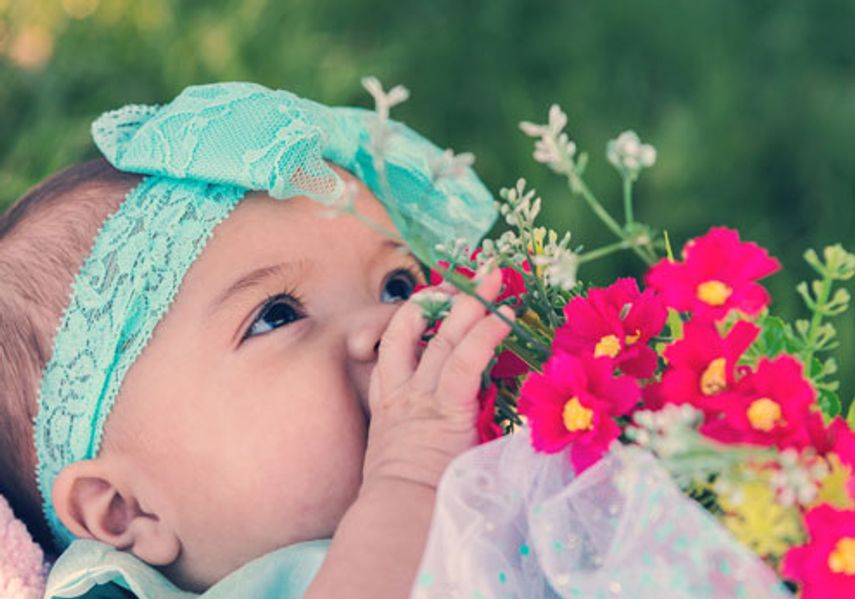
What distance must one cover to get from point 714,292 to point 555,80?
173 cm

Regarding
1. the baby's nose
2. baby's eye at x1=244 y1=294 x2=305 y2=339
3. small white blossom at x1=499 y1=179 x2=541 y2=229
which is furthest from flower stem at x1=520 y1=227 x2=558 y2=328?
baby's eye at x1=244 y1=294 x2=305 y2=339

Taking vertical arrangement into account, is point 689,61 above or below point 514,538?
below

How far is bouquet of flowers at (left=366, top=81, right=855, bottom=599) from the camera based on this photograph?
0.75m

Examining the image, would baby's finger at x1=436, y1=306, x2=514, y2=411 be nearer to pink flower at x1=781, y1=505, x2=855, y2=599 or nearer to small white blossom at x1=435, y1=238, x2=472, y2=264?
small white blossom at x1=435, y1=238, x2=472, y2=264

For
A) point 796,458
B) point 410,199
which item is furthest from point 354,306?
point 796,458

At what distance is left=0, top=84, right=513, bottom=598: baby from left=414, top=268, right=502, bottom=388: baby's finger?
0.06 meters

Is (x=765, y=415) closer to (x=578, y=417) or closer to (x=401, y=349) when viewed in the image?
(x=578, y=417)

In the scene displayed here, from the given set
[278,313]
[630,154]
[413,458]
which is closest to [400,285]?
[278,313]

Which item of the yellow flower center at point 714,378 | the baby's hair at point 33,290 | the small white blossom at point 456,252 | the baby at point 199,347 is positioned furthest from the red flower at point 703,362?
the baby's hair at point 33,290

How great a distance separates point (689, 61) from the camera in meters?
2.44

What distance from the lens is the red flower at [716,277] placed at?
78cm

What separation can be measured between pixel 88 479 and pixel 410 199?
482 millimetres

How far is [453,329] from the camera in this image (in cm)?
100

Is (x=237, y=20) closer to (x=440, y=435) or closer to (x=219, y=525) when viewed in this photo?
(x=219, y=525)
